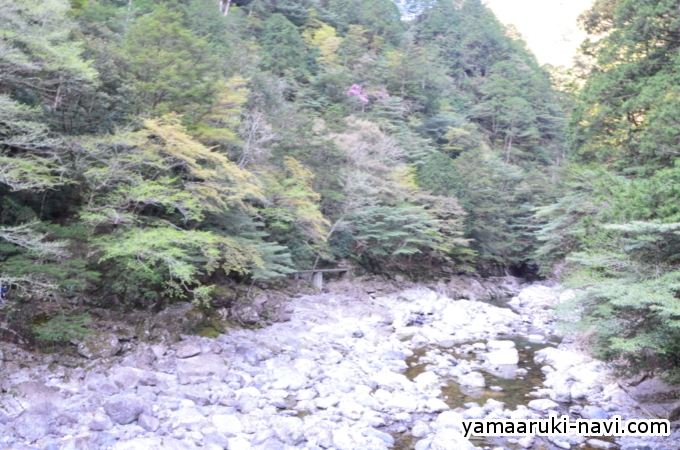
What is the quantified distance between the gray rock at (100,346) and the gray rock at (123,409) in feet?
5.55

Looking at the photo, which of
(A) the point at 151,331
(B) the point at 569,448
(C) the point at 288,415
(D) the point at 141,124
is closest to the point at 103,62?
(D) the point at 141,124

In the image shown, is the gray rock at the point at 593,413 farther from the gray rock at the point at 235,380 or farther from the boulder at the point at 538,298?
the boulder at the point at 538,298

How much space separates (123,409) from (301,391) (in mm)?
3032

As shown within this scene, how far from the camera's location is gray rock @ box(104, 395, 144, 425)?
632cm

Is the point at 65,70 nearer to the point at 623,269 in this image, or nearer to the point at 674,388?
the point at 623,269

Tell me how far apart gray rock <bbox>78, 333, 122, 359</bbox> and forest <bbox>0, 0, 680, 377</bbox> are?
107 centimetres

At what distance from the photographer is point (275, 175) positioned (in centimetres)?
1409

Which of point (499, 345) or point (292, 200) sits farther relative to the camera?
point (292, 200)

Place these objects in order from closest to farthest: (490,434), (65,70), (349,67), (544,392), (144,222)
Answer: (490,434), (65,70), (544,392), (144,222), (349,67)

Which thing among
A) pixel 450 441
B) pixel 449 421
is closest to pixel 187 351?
pixel 449 421

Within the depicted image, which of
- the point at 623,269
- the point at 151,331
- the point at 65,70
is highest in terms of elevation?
the point at 65,70

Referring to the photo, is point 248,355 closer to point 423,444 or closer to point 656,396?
point 423,444

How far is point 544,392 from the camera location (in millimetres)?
8711

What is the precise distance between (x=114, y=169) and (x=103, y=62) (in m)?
2.83
